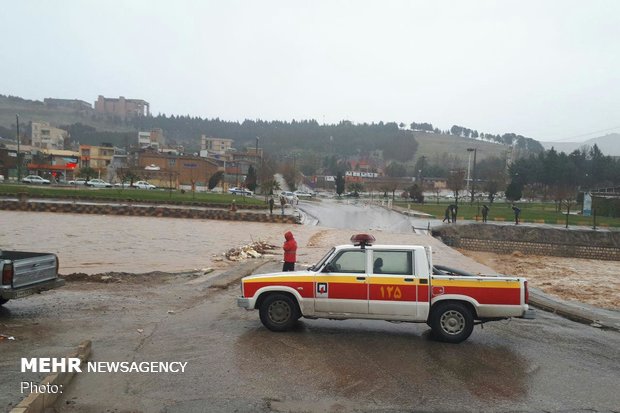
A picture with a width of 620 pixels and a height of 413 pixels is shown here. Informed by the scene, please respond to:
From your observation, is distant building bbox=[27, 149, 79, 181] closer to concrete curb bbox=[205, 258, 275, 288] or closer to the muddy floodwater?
the muddy floodwater

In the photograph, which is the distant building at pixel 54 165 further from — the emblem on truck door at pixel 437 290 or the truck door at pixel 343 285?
the emblem on truck door at pixel 437 290

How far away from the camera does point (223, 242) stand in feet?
96.9

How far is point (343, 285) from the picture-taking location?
8641 mm

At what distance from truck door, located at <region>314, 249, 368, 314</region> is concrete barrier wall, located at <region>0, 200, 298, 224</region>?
1376 inches

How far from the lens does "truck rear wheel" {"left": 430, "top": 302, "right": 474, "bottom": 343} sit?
848cm

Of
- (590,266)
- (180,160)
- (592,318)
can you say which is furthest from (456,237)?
(180,160)

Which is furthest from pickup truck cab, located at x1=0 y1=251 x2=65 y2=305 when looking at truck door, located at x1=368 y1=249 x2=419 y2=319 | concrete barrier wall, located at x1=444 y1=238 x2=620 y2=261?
concrete barrier wall, located at x1=444 y1=238 x2=620 y2=261

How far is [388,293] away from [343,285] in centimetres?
75

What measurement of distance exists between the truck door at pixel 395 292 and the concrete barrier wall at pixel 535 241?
31367mm

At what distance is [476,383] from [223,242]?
2378 cm

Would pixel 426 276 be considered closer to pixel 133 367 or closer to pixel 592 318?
pixel 133 367

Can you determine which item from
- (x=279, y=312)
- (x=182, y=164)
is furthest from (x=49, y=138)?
(x=279, y=312)

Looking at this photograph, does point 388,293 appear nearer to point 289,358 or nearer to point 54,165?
point 289,358

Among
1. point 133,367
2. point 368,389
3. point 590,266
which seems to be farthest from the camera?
point 590,266
